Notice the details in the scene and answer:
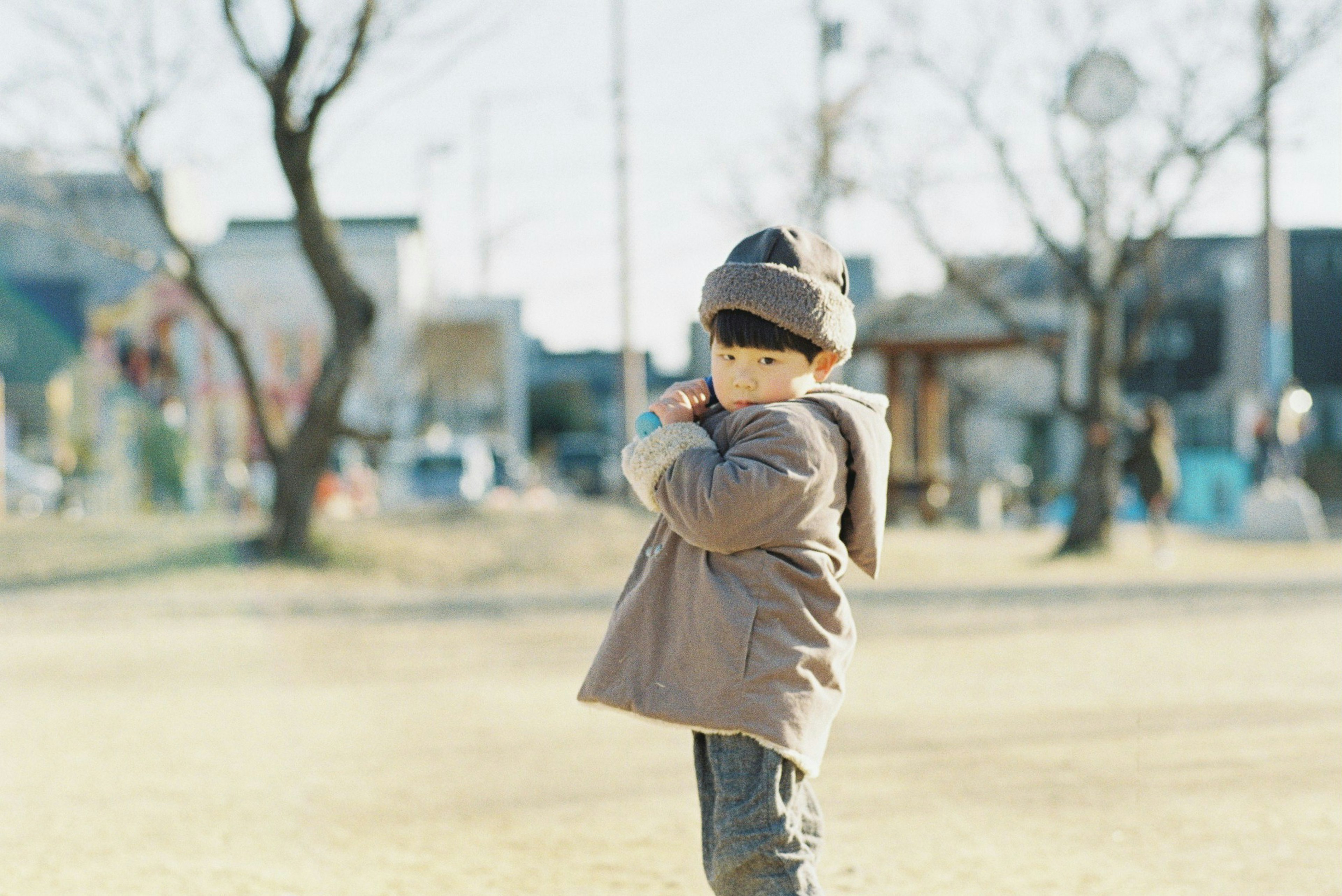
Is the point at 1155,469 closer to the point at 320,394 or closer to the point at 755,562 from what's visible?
the point at 320,394

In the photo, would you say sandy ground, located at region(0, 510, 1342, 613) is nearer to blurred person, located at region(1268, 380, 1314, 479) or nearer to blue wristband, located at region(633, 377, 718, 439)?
blurred person, located at region(1268, 380, 1314, 479)

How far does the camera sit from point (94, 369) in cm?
3897

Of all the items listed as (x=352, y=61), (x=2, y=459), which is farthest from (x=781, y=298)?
(x=2, y=459)

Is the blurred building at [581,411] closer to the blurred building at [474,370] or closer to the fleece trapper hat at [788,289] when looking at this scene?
the blurred building at [474,370]

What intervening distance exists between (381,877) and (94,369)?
3789 cm

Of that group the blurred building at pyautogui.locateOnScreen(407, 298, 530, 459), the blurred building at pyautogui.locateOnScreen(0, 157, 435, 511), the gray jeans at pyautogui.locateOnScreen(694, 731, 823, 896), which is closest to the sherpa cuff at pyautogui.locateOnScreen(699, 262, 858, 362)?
the gray jeans at pyautogui.locateOnScreen(694, 731, 823, 896)

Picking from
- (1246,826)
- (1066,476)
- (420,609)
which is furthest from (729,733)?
(1066,476)

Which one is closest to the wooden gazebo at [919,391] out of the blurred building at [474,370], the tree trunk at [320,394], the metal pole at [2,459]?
the tree trunk at [320,394]

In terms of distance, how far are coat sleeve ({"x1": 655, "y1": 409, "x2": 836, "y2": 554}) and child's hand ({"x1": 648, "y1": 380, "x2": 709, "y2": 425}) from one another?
0.12 meters

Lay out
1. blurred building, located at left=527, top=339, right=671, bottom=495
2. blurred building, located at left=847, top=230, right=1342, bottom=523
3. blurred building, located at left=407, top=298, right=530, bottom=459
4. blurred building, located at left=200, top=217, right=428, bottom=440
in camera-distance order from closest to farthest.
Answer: blurred building, located at left=847, top=230, right=1342, bottom=523 < blurred building, located at left=527, top=339, right=671, bottom=495 < blurred building, located at left=200, top=217, right=428, bottom=440 < blurred building, located at left=407, top=298, right=530, bottom=459

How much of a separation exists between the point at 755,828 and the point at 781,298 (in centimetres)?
91

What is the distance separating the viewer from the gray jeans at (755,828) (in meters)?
2.63

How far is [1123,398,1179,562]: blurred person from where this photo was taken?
594 inches

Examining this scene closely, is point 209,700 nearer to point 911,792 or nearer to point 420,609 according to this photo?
point 911,792
